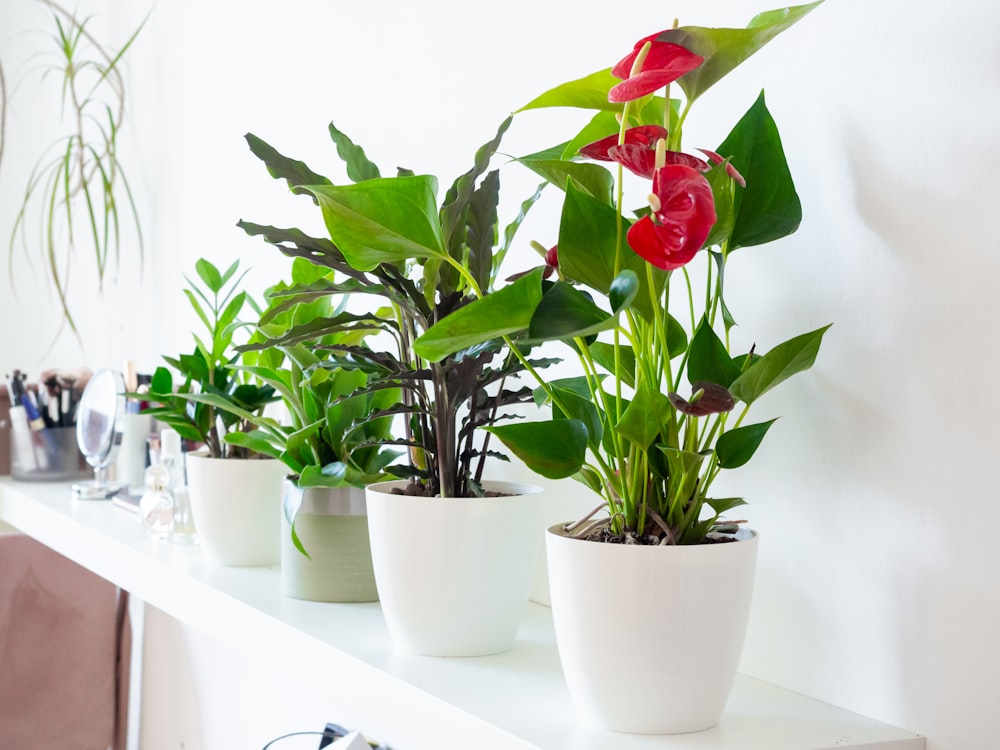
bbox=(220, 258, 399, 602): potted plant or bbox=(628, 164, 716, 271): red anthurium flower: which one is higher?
bbox=(628, 164, 716, 271): red anthurium flower

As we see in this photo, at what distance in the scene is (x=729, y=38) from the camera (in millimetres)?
591

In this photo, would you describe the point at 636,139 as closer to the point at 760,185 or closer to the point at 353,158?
the point at 760,185

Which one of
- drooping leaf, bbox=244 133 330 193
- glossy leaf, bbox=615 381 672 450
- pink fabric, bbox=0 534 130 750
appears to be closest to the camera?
glossy leaf, bbox=615 381 672 450

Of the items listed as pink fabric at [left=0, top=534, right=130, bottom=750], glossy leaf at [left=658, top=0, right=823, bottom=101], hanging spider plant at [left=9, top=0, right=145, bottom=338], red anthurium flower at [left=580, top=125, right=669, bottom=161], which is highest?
hanging spider plant at [left=9, top=0, right=145, bottom=338]

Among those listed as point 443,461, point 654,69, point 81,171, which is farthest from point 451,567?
point 81,171

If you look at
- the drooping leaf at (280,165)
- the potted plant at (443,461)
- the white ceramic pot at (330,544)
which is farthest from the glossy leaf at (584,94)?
the white ceramic pot at (330,544)

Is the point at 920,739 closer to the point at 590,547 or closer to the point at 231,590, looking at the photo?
the point at 590,547

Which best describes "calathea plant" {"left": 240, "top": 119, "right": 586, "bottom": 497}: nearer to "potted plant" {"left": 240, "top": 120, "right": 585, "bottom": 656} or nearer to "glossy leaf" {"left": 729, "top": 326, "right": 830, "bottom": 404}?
"potted plant" {"left": 240, "top": 120, "right": 585, "bottom": 656}

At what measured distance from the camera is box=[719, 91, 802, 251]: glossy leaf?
26.2 inches

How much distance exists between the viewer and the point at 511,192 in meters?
1.05

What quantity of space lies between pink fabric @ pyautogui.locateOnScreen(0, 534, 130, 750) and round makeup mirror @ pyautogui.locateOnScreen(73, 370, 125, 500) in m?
0.22

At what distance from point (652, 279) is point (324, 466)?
469 millimetres

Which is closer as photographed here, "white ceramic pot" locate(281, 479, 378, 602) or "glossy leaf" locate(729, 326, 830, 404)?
"glossy leaf" locate(729, 326, 830, 404)

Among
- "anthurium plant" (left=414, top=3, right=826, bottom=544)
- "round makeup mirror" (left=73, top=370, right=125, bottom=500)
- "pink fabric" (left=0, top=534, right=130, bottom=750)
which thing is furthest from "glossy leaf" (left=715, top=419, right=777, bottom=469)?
"pink fabric" (left=0, top=534, right=130, bottom=750)
